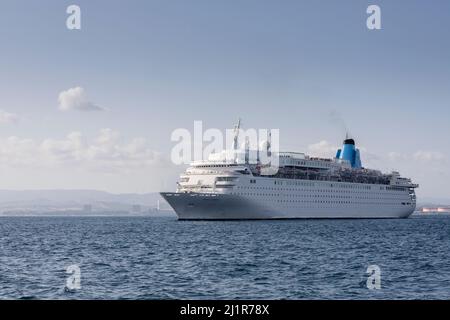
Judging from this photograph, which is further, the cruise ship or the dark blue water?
the cruise ship

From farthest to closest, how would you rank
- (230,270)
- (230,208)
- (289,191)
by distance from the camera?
1. (289,191)
2. (230,208)
3. (230,270)

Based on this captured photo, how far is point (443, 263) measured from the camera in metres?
38.5

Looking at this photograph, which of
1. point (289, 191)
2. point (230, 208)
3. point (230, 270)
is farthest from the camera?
point (289, 191)

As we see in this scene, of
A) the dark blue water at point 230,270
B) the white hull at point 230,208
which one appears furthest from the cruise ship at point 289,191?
the dark blue water at point 230,270

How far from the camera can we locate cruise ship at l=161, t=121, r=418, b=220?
92275 millimetres

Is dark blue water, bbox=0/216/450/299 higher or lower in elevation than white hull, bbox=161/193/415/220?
lower

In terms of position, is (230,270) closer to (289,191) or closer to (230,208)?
(230,208)

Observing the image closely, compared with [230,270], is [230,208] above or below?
above

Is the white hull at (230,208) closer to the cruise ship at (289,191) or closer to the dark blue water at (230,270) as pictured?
the cruise ship at (289,191)

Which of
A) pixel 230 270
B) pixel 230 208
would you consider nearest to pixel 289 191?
pixel 230 208

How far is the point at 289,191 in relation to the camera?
103938mm

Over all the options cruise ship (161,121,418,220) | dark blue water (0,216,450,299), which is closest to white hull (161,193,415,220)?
cruise ship (161,121,418,220)

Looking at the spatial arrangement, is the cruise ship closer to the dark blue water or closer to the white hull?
the white hull
